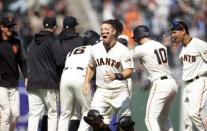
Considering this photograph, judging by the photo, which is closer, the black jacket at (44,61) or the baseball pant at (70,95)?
the baseball pant at (70,95)

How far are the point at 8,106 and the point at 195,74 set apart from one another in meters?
3.62

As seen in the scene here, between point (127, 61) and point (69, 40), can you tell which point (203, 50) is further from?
point (69, 40)

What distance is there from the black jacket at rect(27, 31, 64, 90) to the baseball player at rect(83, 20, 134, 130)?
53.6 inches

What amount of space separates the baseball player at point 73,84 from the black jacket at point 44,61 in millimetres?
419

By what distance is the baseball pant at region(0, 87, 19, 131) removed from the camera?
16.0 m

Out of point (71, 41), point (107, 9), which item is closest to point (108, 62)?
point (71, 41)

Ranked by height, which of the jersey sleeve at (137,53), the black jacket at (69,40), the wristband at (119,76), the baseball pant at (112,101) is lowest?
the baseball pant at (112,101)

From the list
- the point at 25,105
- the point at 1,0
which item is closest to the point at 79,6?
the point at 1,0

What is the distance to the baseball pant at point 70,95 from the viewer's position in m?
15.2

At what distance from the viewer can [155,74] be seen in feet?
50.8

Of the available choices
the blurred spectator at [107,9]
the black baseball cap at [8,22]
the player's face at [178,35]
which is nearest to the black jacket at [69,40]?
the black baseball cap at [8,22]

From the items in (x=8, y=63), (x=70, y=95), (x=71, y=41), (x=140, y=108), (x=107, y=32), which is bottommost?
(x=140, y=108)

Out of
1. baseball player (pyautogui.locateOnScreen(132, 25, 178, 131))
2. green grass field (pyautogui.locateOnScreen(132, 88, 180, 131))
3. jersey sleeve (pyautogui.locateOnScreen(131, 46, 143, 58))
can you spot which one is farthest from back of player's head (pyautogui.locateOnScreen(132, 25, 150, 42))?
green grass field (pyautogui.locateOnScreen(132, 88, 180, 131))

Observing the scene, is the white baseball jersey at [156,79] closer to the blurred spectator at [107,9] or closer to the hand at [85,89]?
the hand at [85,89]
